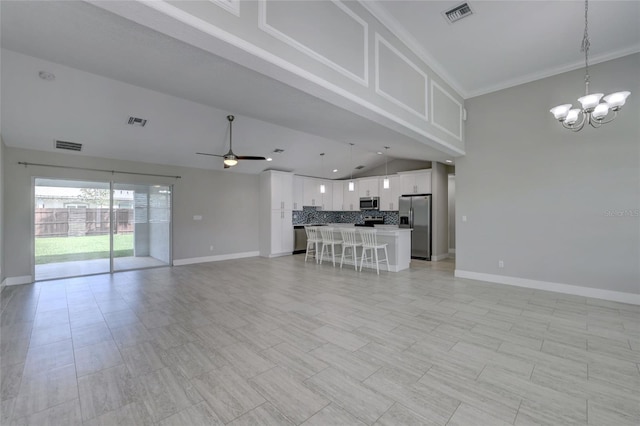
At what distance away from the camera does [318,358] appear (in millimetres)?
2482

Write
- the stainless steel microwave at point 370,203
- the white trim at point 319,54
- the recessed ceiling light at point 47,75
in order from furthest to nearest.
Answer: the stainless steel microwave at point 370,203 → the recessed ceiling light at point 47,75 → the white trim at point 319,54

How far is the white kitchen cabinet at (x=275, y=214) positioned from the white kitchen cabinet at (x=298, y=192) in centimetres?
34

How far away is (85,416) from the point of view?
177cm

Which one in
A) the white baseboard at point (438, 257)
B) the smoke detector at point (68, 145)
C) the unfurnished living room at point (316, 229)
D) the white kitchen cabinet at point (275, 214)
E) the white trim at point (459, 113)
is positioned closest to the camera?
the unfurnished living room at point (316, 229)

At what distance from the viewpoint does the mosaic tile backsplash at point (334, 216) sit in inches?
363

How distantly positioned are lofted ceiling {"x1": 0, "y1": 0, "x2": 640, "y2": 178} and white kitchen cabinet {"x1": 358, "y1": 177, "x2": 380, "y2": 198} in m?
3.29

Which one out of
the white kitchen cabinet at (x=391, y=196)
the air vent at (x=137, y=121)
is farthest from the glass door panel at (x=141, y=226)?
the white kitchen cabinet at (x=391, y=196)

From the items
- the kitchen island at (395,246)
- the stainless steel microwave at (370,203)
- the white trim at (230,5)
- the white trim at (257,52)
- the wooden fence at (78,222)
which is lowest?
the kitchen island at (395,246)

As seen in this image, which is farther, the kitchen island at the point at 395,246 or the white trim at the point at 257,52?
the kitchen island at the point at 395,246

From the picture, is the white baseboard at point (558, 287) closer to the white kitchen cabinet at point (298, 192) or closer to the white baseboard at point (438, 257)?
the white baseboard at point (438, 257)

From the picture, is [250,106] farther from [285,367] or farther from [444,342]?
[444,342]

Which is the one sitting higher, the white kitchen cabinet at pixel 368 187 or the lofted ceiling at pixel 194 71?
the lofted ceiling at pixel 194 71

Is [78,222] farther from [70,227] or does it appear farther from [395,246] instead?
[395,246]

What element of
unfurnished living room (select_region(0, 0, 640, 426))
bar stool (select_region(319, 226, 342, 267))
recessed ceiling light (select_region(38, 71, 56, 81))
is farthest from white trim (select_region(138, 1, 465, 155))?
bar stool (select_region(319, 226, 342, 267))
